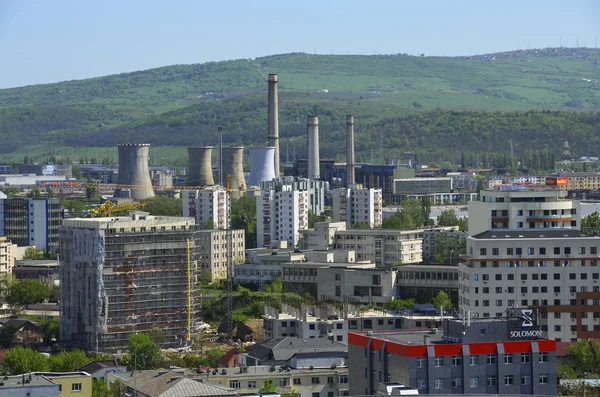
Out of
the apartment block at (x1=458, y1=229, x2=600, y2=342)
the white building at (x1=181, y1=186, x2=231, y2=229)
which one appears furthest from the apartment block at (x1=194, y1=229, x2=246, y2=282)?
the apartment block at (x1=458, y1=229, x2=600, y2=342)

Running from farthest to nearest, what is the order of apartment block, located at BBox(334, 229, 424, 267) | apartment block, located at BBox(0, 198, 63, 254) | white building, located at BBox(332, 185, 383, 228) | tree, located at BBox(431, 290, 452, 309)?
white building, located at BBox(332, 185, 383, 228) < apartment block, located at BBox(0, 198, 63, 254) < apartment block, located at BBox(334, 229, 424, 267) < tree, located at BBox(431, 290, 452, 309)

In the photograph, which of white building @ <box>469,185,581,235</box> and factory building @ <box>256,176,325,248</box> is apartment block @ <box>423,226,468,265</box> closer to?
factory building @ <box>256,176,325,248</box>

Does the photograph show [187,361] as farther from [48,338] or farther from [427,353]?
[427,353]

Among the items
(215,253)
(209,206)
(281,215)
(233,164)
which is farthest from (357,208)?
(233,164)

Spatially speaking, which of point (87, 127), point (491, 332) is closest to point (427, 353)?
point (491, 332)

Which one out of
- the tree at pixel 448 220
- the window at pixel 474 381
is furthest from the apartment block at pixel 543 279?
the tree at pixel 448 220

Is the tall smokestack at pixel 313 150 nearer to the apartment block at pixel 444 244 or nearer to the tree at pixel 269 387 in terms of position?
the apartment block at pixel 444 244
